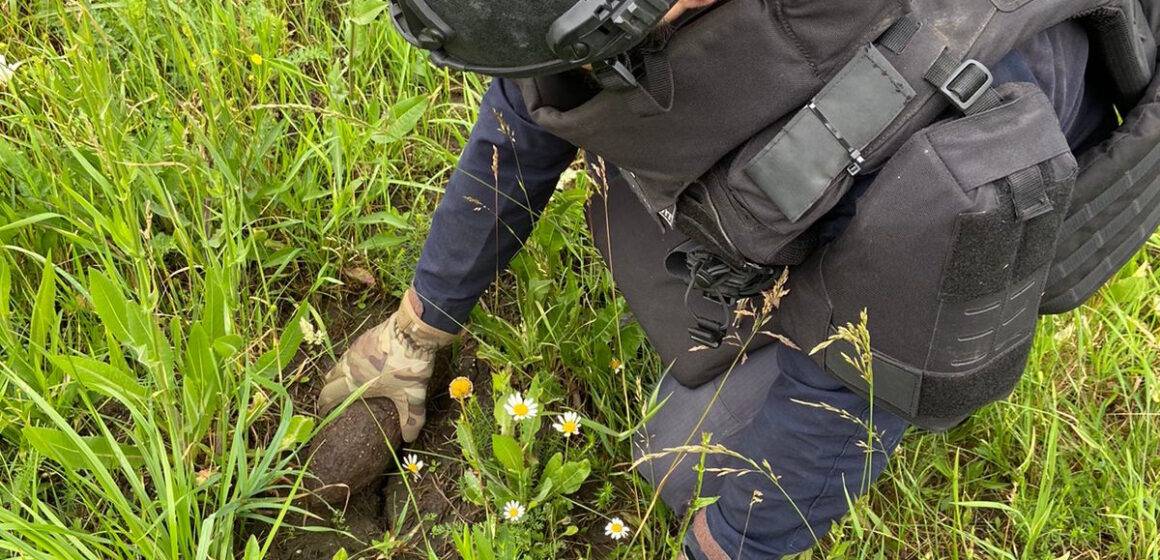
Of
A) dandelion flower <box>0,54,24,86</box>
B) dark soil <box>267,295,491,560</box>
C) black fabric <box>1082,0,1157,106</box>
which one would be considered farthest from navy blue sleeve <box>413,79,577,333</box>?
black fabric <box>1082,0,1157,106</box>

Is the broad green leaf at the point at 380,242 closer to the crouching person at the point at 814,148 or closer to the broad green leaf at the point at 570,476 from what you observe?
the crouching person at the point at 814,148

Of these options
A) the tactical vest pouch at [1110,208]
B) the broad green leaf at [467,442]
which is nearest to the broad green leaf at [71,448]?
the broad green leaf at [467,442]

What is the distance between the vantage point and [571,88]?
1582 mm

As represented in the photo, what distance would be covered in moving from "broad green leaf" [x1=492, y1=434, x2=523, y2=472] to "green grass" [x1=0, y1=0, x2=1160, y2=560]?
0.08 feet

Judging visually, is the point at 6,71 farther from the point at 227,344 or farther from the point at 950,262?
Answer: the point at 950,262

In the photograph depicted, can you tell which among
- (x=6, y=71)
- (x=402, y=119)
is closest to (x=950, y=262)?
(x=402, y=119)

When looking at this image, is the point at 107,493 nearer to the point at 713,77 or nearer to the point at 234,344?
the point at 234,344

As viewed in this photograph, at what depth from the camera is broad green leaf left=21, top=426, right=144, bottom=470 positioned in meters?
1.69

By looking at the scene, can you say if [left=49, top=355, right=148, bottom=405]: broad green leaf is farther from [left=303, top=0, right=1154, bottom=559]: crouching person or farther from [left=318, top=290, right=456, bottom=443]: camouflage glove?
[left=303, top=0, right=1154, bottom=559]: crouching person

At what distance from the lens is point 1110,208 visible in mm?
1780

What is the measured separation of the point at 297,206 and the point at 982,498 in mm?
1559

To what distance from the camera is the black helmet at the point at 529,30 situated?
1262 mm

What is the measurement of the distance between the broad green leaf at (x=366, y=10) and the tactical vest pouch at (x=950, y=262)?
994mm

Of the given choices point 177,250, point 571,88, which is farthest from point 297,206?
point 571,88
